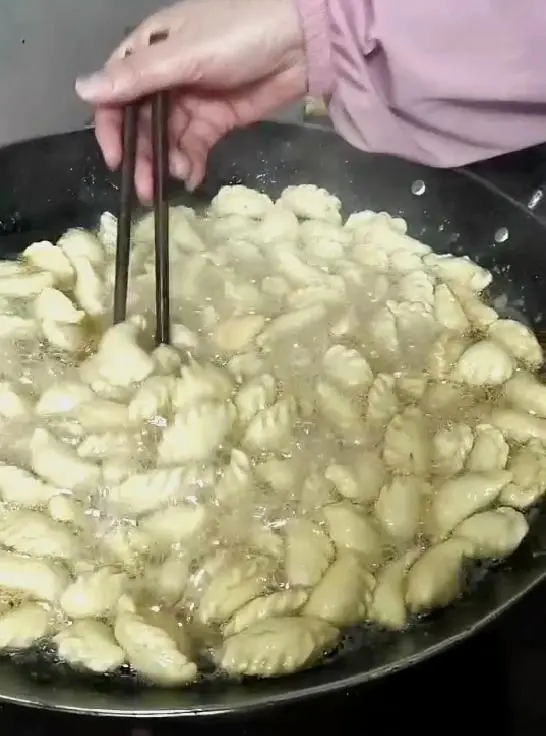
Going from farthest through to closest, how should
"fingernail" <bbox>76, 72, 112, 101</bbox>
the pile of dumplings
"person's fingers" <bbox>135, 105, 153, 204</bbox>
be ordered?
"person's fingers" <bbox>135, 105, 153, 204</bbox>, "fingernail" <bbox>76, 72, 112, 101</bbox>, the pile of dumplings

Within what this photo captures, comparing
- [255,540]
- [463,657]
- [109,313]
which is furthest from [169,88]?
[463,657]

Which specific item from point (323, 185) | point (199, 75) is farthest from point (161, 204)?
point (323, 185)

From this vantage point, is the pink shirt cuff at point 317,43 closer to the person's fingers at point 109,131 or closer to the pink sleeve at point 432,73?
the pink sleeve at point 432,73

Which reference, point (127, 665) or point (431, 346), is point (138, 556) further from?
point (431, 346)

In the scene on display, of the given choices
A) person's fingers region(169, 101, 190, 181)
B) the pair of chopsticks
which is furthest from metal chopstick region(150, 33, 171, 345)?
person's fingers region(169, 101, 190, 181)

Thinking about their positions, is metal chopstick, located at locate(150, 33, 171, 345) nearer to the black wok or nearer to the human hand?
the human hand

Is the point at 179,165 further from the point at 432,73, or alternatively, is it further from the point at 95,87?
the point at 432,73
